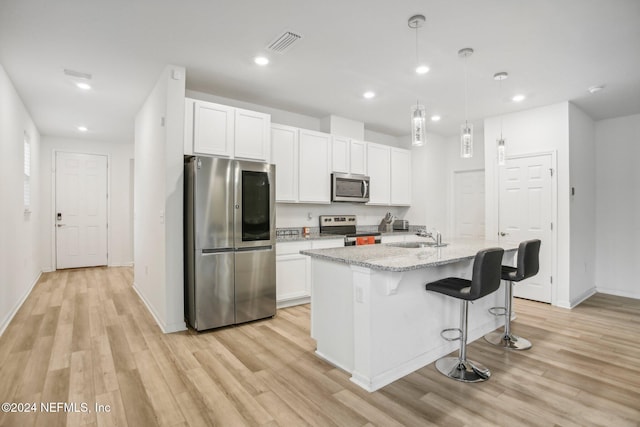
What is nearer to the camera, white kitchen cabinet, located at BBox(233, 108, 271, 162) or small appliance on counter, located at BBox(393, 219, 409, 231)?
white kitchen cabinet, located at BBox(233, 108, 271, 162)

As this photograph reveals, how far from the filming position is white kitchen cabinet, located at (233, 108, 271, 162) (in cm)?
384

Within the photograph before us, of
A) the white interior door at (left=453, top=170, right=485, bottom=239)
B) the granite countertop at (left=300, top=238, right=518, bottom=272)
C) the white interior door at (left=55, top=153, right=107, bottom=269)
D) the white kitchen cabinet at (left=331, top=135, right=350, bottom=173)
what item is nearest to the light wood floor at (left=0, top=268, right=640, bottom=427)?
the granite countertop at (left=300, top=238, right=518, bottom=272)

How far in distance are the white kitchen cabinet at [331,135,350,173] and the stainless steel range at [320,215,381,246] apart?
0.79 metres

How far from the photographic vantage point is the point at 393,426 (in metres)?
1.86

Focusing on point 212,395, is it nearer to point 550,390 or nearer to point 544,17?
point 550,390

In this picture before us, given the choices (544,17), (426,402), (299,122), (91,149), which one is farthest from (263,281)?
(91,149)

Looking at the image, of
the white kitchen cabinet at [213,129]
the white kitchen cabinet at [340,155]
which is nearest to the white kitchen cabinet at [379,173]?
the white kitchen cabinet at [340,155]

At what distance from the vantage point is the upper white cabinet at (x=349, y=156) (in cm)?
500

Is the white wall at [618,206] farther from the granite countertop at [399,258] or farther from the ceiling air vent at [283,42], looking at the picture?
the ceiling air vent at [283,42]

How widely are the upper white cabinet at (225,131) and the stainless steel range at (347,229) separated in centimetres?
157

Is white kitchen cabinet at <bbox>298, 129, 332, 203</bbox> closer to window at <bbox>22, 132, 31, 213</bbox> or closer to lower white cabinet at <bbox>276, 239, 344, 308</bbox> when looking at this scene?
lower white cabinet at <bbox>276, 239, 344, 308</bbox>

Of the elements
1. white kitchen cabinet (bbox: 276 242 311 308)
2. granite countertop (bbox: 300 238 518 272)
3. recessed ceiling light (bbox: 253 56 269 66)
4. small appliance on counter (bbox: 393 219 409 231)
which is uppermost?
recessed ceiling light (bbox: 253 56 269 66)

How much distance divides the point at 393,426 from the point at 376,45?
289cm

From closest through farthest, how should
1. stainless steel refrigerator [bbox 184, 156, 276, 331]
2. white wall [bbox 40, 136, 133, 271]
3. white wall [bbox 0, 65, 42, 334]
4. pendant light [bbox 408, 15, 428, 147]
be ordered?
pendant light [bbox 408, 15, 428, 147], stainless steel refrigerator [bbox 184, 156, 276, 331], white wall [bbox 0, 65, 42, 334], white wall [bbox 40, 136, 133, 271]
